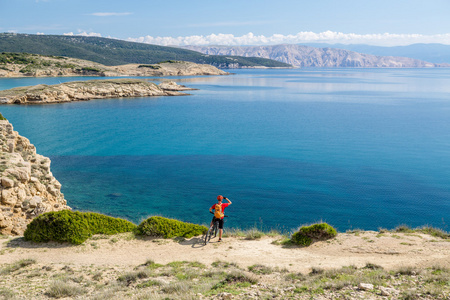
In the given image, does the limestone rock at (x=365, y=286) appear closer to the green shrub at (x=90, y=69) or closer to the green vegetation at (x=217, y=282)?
the green vegetation at (x=217, y=282)

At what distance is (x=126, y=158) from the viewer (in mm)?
32312

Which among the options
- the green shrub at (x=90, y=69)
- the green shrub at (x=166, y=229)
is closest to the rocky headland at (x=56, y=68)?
the green shrub at (x=90, y=69)

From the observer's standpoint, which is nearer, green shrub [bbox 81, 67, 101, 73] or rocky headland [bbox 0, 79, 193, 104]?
rocky headland [bbox 0, 79, 193, 104]

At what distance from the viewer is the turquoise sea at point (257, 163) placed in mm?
20562

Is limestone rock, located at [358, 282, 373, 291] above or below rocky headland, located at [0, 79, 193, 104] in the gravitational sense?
below

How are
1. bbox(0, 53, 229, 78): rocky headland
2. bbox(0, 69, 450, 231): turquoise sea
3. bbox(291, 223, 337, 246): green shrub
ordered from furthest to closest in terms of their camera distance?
1. bbox(0, 53, 229, 78): rocky headland
2. bbox(0, 69, 450, 231): turquoise sea
3. bbox(291, 223, 337, 246): green shrub

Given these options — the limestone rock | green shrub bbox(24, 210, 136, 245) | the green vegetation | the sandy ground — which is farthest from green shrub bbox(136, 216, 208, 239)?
the limestone rock

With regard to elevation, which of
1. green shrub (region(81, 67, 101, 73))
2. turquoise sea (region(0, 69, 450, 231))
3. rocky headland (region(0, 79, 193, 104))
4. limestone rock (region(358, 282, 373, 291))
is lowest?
turquoise sea (region(0, 69, 450, 231))

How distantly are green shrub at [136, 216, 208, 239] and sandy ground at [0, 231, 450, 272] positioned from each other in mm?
353

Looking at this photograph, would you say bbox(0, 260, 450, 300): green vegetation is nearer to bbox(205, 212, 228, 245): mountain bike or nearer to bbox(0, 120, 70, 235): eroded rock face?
bbox(205, 212, 228, 245): mountain bike

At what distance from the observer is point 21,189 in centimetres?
1582

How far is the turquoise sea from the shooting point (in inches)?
810

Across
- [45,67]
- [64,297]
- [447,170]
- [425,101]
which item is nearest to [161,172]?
[64,297]

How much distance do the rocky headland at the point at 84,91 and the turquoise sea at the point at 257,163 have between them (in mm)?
8834
